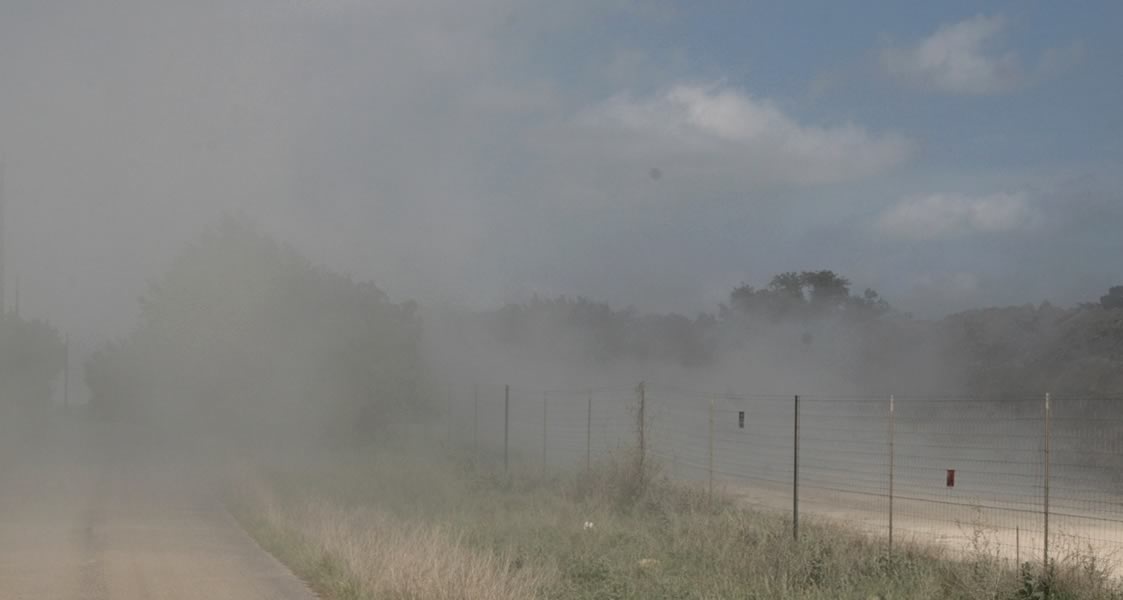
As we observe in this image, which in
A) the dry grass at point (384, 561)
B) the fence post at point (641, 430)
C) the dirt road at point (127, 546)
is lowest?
the dirt road at point (127, 546)

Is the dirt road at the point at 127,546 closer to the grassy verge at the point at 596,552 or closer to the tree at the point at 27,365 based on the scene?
the grassy verge at the point at 596,552

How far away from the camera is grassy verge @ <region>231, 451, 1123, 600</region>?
41.1 feet

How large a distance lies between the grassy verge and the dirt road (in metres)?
0.70

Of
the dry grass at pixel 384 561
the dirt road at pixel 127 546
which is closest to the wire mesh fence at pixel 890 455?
the dry grass at pixel 384 561

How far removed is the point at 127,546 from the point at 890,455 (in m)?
10.8

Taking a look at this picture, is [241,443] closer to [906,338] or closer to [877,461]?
[877,461]

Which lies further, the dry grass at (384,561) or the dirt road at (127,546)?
the dirt road at (127,546)

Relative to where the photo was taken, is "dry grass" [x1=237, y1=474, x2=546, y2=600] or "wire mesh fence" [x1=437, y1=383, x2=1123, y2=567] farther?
"wire mesh fence" [x1=437, y1=383, x2=1123, y2=567]

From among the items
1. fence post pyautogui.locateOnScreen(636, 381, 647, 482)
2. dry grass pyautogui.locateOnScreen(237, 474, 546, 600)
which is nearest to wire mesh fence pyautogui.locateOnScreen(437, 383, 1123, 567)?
fence post pyautogui.locateOnScreen(636, 381, 647, 482)

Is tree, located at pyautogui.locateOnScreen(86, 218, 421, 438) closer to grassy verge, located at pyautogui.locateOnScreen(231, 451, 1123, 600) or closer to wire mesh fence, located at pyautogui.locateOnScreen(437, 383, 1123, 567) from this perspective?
wire mesh fence, located at pyautogui.locateOnScreen(437, 383, 1123, 567)

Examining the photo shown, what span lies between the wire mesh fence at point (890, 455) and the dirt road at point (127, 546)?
7.80m

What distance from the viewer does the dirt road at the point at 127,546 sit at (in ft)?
44.3

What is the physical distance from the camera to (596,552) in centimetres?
1645

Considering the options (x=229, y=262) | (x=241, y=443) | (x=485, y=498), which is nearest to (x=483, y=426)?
(x=241, y=443)
